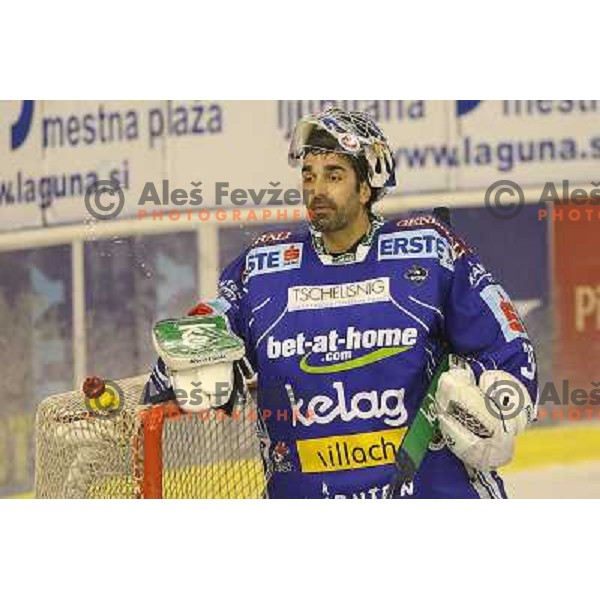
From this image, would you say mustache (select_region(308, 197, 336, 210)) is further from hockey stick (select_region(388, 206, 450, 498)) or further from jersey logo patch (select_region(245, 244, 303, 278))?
hockey stick (select_region(388, 206, 450, 498))

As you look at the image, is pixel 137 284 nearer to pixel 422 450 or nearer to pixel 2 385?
pixel 2 385

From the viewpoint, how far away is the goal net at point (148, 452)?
6195 millimetres

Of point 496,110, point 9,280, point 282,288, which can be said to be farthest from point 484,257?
point 9,280

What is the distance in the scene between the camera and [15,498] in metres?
6.89

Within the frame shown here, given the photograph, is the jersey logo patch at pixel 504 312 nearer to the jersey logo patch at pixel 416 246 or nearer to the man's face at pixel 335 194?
the jersey logo patch at pixel 416 246

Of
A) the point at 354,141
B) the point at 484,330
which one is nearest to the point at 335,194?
the point at 354,141

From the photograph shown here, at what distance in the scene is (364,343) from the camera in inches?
245

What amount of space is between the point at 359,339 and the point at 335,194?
478mm

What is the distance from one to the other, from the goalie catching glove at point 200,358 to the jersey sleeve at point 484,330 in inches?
27.7

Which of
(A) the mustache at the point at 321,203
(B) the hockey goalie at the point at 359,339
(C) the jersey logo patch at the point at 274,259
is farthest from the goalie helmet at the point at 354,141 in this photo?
(C) the jersey logo patch at the point at 274,259

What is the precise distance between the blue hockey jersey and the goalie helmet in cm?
18

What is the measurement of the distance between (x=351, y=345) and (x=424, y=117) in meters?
1.05

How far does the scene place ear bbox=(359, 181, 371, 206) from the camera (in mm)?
6258

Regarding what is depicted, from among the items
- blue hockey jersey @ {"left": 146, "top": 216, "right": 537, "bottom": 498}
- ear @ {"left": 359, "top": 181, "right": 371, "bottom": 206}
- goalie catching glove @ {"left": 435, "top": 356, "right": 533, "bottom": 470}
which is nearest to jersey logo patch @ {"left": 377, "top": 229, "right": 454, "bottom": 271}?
blue hockey jersey @ {"left": 146, "top": 216, "right": 537, "bottom": 498}
